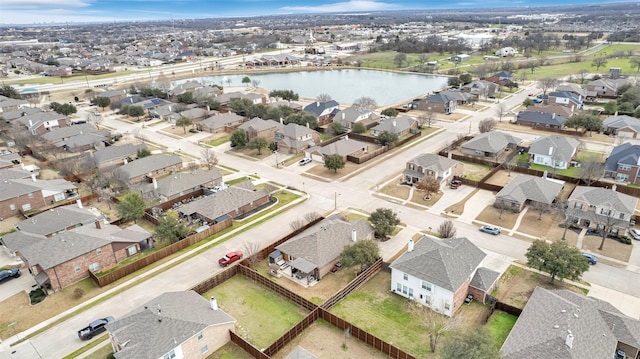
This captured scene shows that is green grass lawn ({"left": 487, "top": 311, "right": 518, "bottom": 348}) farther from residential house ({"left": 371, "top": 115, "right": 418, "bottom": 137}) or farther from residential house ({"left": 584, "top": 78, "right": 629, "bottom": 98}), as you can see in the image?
residential house ({"left": 584, "top": 78, "right": 629, "bottom": 98})

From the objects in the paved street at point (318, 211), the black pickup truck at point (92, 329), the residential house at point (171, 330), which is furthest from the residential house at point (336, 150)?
the black pickup truck at point (92, 329)

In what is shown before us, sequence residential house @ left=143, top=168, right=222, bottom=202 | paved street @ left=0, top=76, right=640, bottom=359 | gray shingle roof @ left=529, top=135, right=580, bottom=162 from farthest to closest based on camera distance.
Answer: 1. gray shingle roof @ left=529, top=135, right=580, bottom=162
2. residential house @ left=143, top=168, right=222, bottom=202
3. paved street @ left=0, top=76, right=640, bottom=359

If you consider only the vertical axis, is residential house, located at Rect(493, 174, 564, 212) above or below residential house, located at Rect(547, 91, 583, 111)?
below

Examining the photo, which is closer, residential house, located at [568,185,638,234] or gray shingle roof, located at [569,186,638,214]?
residential house, located at [568,185,638,234]

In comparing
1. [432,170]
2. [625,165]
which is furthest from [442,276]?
[625,165]

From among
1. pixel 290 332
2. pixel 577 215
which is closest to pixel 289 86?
pixel 577 215

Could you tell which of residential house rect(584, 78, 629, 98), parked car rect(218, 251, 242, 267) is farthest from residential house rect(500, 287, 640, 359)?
residential house rect(584, 78, 629, 98)

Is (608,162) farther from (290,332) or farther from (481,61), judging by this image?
(481,61)
